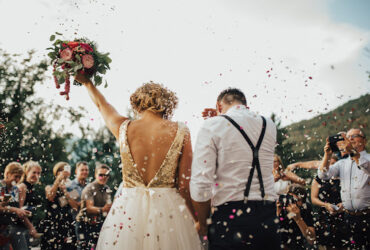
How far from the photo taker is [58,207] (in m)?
7.02

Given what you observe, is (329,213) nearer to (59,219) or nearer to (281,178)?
(281,178)

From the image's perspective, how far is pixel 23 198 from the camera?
251 inches

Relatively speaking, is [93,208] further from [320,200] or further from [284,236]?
[320,200]

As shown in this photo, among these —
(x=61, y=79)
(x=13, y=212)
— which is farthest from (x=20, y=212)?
(x=61, y=79)

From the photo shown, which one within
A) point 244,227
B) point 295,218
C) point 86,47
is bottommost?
point 295,218

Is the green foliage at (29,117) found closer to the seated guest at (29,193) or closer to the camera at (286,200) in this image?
the seated guest at (29,193)

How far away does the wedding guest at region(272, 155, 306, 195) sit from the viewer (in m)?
A: 6.25

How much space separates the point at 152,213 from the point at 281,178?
4151 mm

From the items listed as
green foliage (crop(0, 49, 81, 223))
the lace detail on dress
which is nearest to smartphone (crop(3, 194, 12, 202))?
the lace detail on dress

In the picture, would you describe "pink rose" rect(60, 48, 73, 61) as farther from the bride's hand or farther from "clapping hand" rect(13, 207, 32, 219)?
"clapping hand" rect(13, 207, 32, 219)

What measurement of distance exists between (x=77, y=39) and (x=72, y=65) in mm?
407

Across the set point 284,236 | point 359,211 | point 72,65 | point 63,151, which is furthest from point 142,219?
point 63,151

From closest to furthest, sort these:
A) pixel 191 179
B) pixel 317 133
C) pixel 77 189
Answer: pixel 191 179 → pixel 77 189 → pixel 317 133

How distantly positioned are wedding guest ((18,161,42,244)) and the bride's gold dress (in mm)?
3885
